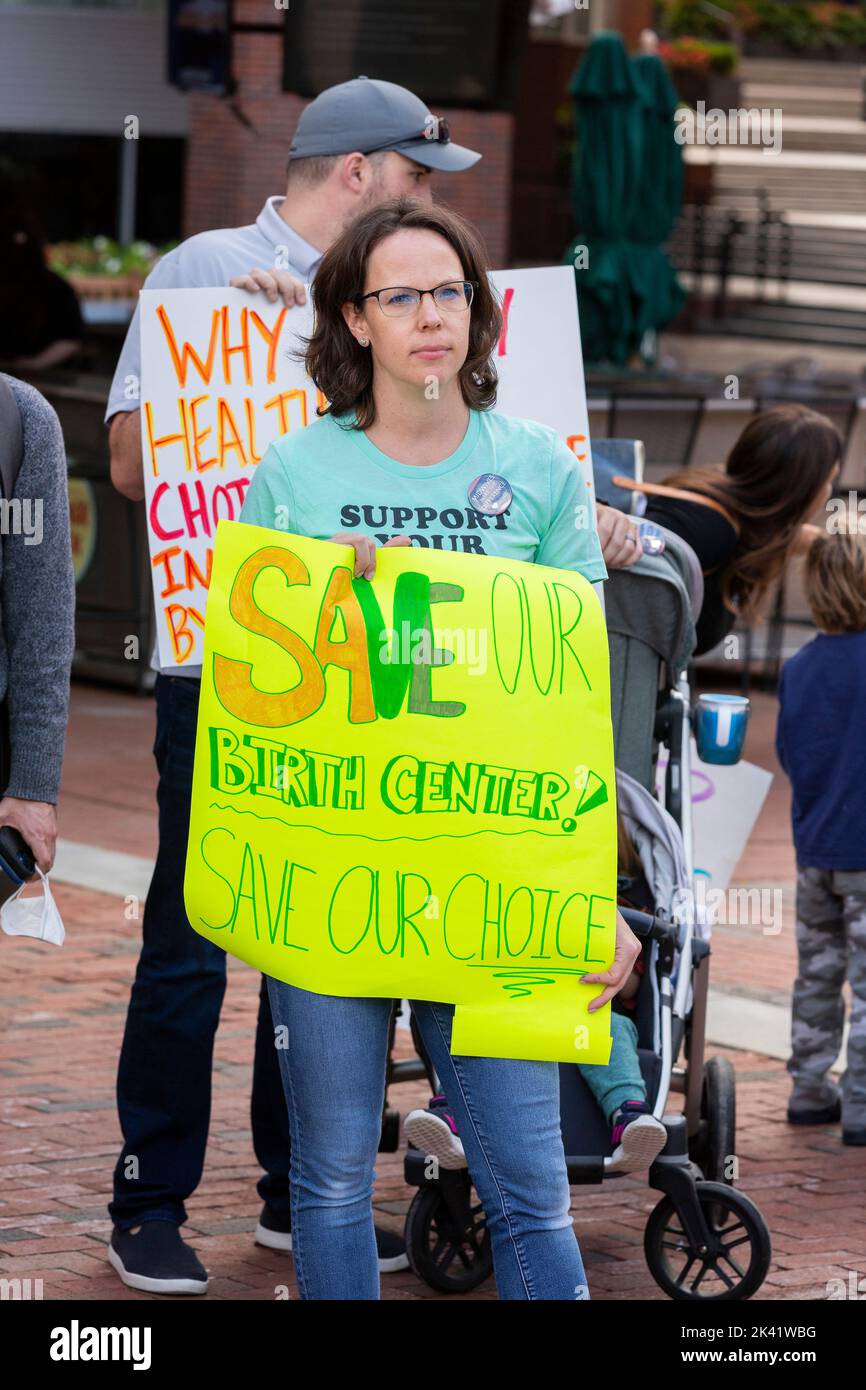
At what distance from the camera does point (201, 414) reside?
4336 mm

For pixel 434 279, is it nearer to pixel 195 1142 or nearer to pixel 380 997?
pixel 380 997

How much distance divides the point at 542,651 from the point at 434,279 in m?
0.59

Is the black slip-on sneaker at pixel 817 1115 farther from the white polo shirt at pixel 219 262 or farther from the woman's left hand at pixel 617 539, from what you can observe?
the white polo shirt at pixel 219 262

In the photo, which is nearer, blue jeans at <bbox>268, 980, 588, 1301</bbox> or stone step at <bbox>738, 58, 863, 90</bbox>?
blue jeans at <bbox>268, 980, 588, 1301</bbox>

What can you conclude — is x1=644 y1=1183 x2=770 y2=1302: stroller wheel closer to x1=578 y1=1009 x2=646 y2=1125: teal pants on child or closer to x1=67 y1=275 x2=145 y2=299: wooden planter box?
x1=578 y1=1009 x2=646 y2=1125: teal pants on child

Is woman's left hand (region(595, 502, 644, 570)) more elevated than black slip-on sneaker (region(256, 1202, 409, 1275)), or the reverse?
woman's left hand (region(595, 502, 644, 570))

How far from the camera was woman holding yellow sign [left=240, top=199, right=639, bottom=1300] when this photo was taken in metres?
3.24

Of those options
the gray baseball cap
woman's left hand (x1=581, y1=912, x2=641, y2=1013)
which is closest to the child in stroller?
woman's left hand (x1=581, y1=912, x2=641, y2=1013)

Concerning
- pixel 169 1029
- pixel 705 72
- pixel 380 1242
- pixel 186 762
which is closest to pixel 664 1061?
pixel 380 1242

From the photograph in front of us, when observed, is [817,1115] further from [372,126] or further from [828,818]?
[372,126]

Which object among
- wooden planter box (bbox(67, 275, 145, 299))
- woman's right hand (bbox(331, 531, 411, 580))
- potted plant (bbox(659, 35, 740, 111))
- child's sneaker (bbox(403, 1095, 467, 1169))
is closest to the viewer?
woman's right hand (bbox(331, 531, 411, 580))

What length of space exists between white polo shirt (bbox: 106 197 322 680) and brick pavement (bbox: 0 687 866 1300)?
1.26m

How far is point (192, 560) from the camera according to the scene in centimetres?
436

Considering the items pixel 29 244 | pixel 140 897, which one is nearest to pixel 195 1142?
pixel 140 897
